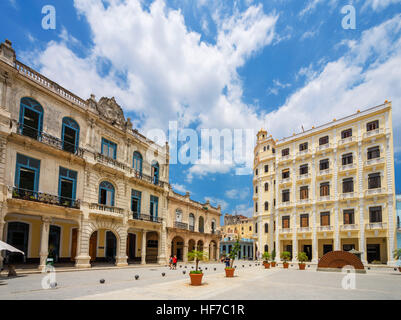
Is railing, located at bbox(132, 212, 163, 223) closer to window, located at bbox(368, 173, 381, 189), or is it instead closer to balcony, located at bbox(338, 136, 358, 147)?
balcony, located at bbox(338, 136, 358, 147)

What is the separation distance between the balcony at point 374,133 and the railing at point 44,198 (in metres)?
33.1

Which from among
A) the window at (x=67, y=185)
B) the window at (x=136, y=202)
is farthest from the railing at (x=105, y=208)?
the window at (x=136, y=202)

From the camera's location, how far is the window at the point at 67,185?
22.3 m

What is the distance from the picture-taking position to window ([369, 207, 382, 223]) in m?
34.7

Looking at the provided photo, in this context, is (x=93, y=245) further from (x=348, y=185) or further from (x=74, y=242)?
(x=348, y=185)

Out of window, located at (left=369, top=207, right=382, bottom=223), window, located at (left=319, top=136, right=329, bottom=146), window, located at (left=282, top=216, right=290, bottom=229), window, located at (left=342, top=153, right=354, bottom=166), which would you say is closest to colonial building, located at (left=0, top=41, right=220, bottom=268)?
window, located at (left=282, top=216, right=290, bottom=229)

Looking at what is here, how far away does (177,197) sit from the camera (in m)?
37.2

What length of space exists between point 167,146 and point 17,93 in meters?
18.7

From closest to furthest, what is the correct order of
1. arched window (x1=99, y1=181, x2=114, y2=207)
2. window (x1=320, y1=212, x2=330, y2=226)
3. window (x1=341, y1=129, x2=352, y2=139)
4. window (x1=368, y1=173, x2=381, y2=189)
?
arched window (x1=99, y1=181, x2=114, y2=207) < window (x1=368, y1=173, x2=381, y2=189) < window (x1=341, y1=129, x2=352, y2=139) < window (x1=320, y1=212, x2=330, y2=226)

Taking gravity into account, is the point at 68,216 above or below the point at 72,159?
below

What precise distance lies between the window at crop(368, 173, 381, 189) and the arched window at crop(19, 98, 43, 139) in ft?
115

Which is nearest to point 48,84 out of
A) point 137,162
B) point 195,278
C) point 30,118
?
point 30,118
